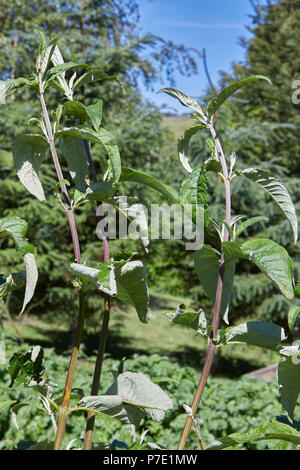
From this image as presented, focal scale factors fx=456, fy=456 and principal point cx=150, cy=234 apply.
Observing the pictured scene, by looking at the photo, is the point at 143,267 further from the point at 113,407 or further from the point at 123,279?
the point at 113,407

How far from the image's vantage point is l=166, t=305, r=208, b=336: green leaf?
0.69m

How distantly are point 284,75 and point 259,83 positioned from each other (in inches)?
26.5

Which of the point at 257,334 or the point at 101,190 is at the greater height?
the point at 101,190

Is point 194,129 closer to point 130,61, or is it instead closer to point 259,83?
point 130,61

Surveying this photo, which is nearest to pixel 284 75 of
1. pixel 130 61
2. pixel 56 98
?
pixel 130 61

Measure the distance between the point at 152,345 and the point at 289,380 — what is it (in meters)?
8.68

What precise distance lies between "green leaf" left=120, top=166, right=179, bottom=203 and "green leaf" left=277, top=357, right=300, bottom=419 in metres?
0.31

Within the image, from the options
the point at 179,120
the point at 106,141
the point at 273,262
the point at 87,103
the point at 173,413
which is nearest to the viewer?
the point at 273,262

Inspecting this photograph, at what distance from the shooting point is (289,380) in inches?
28.2

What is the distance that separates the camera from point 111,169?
30.6 inches

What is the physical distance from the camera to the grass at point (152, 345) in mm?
7863

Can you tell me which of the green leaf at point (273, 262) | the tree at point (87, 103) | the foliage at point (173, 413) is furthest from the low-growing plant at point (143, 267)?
the tree at point (87, 103)

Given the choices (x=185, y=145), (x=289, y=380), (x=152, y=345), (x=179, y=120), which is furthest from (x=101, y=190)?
(x=179, y=120)

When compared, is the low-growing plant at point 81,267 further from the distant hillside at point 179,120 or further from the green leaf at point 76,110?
the distant hillside at point 179,120
